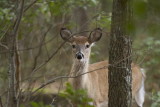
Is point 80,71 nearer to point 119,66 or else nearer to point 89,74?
point 89,74

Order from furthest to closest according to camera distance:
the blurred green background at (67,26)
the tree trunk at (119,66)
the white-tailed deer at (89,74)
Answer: the white-tailed deer at (89,74) → the tree trunk at (119,66) → the blurred green background at (67,26)

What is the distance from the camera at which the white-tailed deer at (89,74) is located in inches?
277

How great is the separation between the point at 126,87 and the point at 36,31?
6.31 metres

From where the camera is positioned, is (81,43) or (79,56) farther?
(81,43)

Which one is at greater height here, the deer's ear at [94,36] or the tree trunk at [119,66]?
the deer's ear at [94,36]

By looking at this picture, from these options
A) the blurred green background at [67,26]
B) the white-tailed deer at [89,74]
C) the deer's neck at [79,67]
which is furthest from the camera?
the white-tailed deer at [89,74]

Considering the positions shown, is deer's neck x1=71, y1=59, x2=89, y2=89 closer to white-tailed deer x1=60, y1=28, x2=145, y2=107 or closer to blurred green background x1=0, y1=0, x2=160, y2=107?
white-tailed deer x1=60, y1=28, x2=145, y2=107

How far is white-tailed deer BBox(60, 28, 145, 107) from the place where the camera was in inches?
277

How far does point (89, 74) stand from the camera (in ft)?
25.8

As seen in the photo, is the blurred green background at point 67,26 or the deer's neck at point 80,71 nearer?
→ the blurred green background at point 67,26

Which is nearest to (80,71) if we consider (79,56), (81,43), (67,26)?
(79,56)

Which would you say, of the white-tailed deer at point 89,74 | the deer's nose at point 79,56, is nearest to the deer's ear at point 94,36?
→ the white-tailed deer at point 89,74

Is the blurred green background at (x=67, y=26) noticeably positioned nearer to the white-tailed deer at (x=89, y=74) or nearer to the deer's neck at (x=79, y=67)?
the white-tailed deer at (x=89, y=74)

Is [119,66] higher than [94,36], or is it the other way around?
[94,36]
